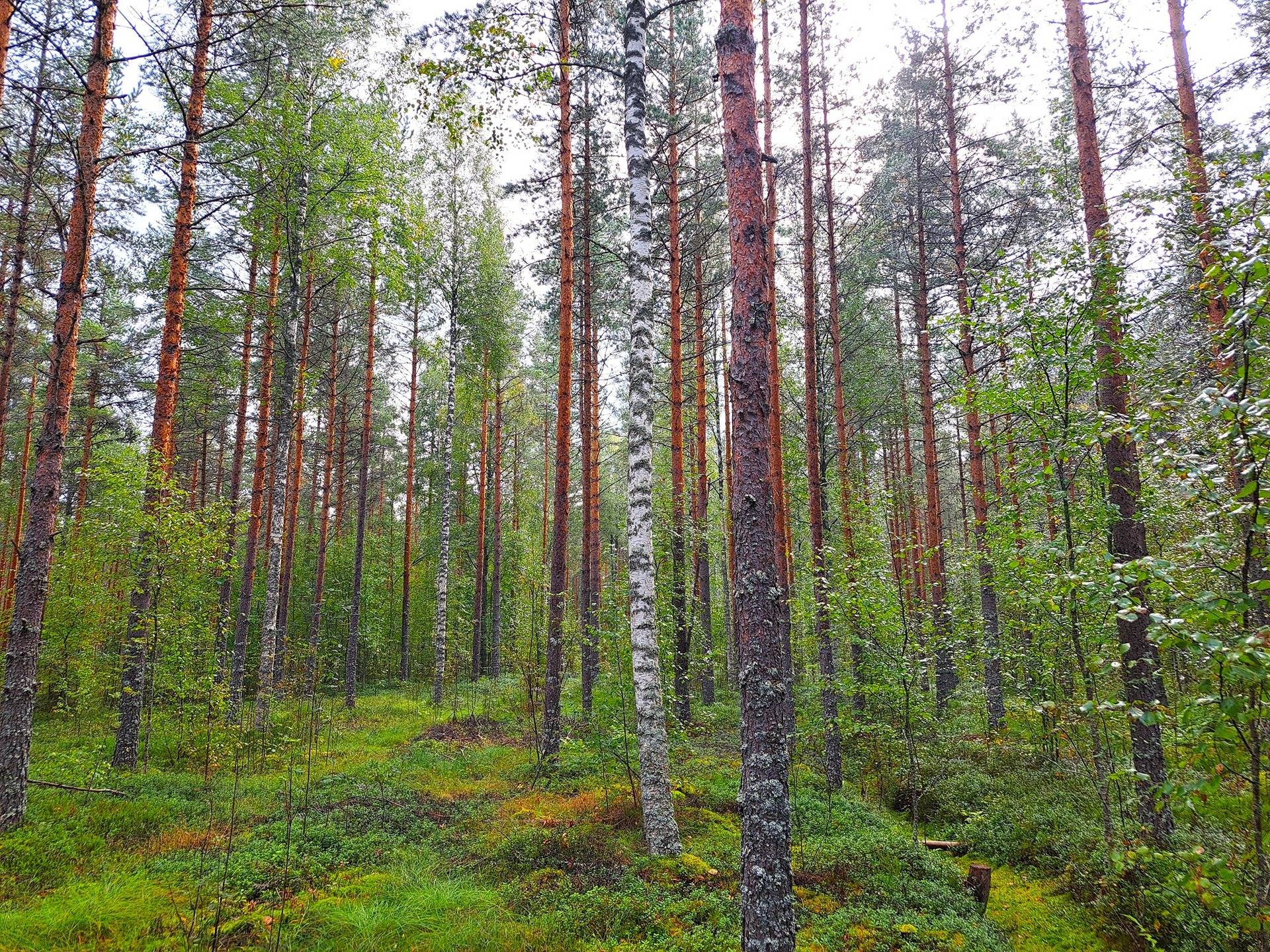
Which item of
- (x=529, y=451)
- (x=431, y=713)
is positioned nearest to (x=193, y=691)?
(x=431, y=713)

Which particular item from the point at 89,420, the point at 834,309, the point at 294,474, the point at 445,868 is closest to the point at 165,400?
the point at 445,868

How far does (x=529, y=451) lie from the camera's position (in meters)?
32.3

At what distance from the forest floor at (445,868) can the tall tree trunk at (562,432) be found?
1.21 metres

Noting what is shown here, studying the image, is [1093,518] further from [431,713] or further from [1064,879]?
[431,713]

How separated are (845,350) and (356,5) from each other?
1528 centimetres

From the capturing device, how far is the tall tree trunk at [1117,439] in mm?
5664

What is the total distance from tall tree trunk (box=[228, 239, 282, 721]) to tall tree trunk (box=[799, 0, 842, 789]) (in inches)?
433

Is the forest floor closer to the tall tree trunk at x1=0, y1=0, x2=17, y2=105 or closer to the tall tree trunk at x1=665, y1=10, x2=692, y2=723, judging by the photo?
the tall tree trunk at x1=665, y1=10, x2=692, y2=723

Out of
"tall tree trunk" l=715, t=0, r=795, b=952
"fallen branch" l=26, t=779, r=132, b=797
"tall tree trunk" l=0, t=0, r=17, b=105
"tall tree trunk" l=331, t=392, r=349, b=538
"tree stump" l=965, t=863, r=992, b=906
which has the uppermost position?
"tall tree trunk" l=0, t=0, r=17, b=105

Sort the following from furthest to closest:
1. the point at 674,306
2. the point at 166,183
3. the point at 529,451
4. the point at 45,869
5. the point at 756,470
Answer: the point at 529,451 < the point at 674,306 < the point at 166,183 < the point at 45,869 < the point at 756,470

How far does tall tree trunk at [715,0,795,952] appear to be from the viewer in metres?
3.81

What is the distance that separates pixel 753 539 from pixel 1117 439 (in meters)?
5.16

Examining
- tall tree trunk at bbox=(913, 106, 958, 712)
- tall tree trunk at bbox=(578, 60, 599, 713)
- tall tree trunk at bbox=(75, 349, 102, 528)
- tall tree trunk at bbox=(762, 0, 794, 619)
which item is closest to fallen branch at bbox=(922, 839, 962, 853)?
tall tree trunk at bbox=(762, 0, 794, 619)

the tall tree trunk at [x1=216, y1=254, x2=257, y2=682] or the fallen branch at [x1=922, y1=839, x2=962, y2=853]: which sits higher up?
the tall tree trunk at [x1=216, y1=254, x2=257, y2=682]
